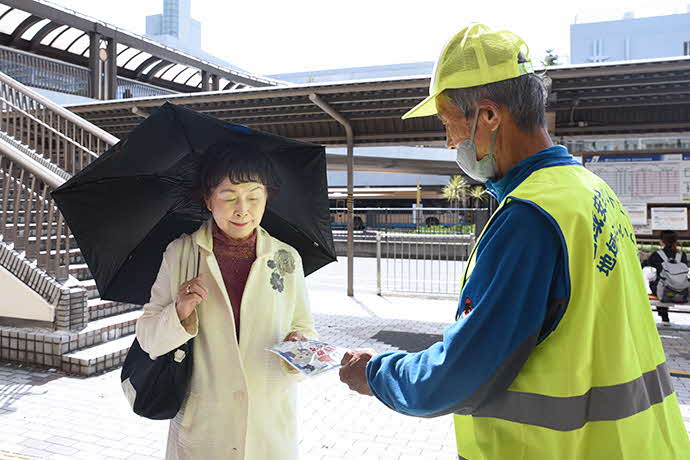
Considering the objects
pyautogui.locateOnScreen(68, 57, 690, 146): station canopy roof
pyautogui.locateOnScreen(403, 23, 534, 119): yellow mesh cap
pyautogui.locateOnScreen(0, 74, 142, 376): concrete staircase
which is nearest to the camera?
pyautogui.locateOnScreen(403, 23, 534, 119): yellow mesh cap

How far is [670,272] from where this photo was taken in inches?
289

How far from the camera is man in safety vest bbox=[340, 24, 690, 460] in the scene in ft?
4.09

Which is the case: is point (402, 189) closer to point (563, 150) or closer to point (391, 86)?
point (391, 86)

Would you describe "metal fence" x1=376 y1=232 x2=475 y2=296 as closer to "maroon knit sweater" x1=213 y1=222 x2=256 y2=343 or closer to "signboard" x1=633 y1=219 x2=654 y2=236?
"signboard" x1=633 y1=219 x2=654 y2=236

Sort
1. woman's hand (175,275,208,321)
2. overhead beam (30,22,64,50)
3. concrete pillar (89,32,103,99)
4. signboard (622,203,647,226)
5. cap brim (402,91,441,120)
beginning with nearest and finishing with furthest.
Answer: cap brim (402,91,441,120) < woman's hand (175,275,208,321) < signboard (622,203,647,226) < overhead beam (30,22,64,50) < concrete pillar (89,32,103,99)

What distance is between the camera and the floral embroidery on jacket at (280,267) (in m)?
2.18

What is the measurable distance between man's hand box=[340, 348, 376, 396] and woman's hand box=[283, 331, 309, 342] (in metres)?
0.40

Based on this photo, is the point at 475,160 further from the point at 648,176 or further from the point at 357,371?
the point at 648,176

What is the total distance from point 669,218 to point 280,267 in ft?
26.3

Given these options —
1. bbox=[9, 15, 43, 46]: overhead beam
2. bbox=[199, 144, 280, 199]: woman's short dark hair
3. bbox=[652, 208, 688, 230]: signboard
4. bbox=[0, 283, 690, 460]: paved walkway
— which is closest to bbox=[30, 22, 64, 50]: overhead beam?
bbox=[9, 15, 43, 46]: overhead beam

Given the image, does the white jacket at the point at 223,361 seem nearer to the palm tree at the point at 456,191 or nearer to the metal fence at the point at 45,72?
the metal fence at the point at 45,72

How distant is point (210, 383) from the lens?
2016 millimetres

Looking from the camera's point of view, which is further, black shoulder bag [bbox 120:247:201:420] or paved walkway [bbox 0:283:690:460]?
paved walkway [bbox 0:283:690:460]

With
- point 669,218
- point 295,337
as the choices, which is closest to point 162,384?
point 295,337
